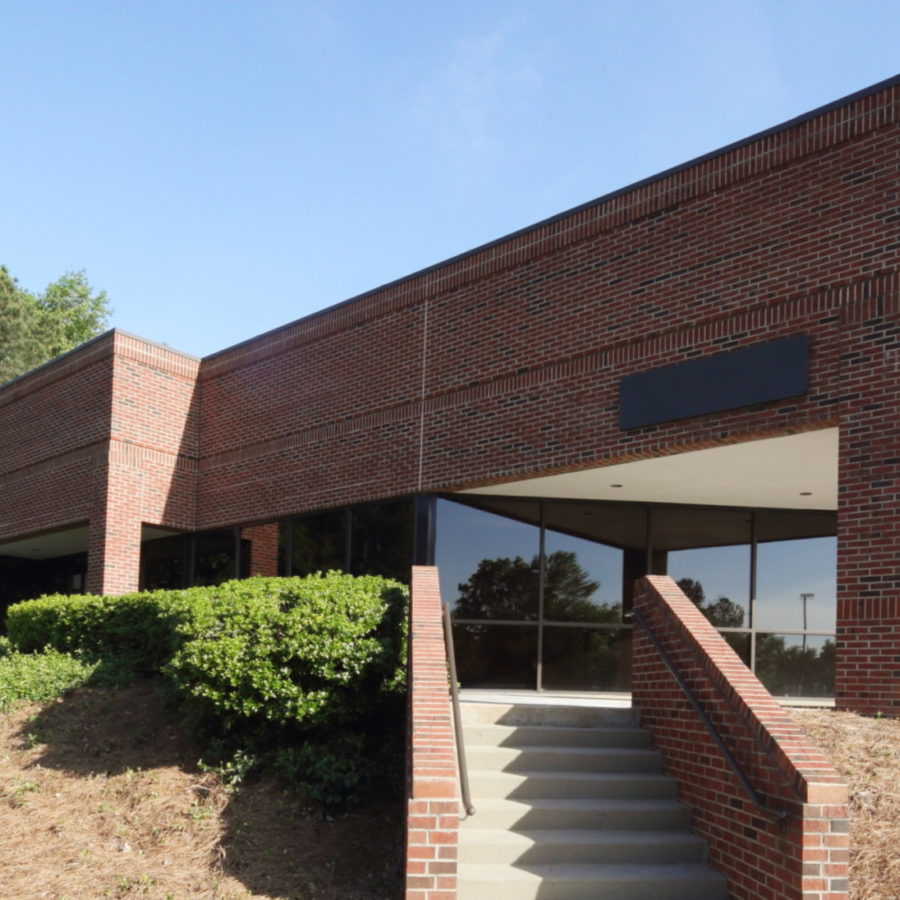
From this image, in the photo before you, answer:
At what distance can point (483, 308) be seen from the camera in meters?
13.9

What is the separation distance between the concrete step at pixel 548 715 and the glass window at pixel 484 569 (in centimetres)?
595

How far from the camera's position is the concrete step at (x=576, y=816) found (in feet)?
23.6

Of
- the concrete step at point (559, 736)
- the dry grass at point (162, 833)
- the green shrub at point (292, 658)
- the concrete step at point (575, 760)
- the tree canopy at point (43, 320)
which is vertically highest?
the tree canopy at point (43, 320)

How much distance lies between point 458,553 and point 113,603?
185 inches

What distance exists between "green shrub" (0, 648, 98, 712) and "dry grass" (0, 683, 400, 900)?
1595mm

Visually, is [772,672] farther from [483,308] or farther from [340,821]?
[340,821]

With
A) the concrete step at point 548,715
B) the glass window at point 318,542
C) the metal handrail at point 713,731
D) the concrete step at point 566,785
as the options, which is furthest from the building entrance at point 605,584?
the concrete step at point 566,785

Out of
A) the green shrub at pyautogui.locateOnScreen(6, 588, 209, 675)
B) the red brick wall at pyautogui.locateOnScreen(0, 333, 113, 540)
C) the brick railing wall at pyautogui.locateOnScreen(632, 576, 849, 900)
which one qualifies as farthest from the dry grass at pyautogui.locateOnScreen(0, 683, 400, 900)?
the red brick wall at pyautogui.locateOnScreen(0, 333, 113, 540)

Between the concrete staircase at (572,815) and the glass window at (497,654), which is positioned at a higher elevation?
the glass window at (497,654)

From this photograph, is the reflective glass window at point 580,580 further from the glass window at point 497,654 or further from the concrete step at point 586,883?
the concrete step at point 586,883

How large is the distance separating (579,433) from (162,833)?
662 cm

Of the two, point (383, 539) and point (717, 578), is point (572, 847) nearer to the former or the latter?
point (383, 539)

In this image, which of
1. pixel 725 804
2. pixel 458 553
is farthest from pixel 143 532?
pixel 725 804

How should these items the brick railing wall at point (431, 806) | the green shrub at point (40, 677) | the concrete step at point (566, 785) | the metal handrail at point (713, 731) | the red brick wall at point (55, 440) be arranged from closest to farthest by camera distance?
the brick railing wall at point (431, 806) < the metal handrail at point (713, 731) < the concrete step at point (566, 785) < the green shrub at point (40, 677) < the red brick wall at point (55, 440)
